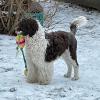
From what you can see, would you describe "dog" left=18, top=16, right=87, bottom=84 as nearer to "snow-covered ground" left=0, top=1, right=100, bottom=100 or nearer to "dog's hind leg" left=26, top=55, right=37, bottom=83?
"dog's hind leg" left=26, top=55, right=37, bottom=83

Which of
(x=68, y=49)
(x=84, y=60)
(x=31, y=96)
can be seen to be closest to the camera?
(x=31, y=96)

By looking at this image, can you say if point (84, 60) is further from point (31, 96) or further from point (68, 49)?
point (31, 96)

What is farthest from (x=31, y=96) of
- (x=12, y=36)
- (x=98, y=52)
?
(x=12, y=36)

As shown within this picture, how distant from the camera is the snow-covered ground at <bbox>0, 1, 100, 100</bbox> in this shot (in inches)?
214

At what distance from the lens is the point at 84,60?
298 inches

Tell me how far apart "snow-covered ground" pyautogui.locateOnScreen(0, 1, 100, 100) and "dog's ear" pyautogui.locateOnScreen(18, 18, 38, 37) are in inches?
30.4

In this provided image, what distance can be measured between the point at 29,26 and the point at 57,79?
112 cm

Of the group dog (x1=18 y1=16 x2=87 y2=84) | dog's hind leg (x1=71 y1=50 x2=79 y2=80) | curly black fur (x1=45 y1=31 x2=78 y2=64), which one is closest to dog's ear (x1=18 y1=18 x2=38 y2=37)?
dog (x1=18 y1=16 x2=87 y2=84)

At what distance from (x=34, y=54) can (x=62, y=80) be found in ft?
2.55

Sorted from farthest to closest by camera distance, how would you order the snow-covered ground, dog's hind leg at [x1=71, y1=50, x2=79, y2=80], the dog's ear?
dog's hind leg at [x1=71, y1=50, x2=79, y2=80] < the dog's ear < the snow-covered ground

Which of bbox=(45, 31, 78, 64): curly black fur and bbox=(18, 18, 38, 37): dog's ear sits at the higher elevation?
bbox=(18, 18, 38, 37): dog's ear

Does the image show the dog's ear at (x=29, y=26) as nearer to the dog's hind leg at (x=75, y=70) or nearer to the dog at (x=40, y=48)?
the dog at (x=40, y=48)

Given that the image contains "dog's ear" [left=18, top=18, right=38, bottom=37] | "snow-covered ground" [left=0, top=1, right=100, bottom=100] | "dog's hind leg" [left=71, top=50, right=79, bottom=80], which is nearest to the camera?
"snow-covered ground" [left=0, top=1, right=100, bottom=100]

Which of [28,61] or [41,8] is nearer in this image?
[28,61]
